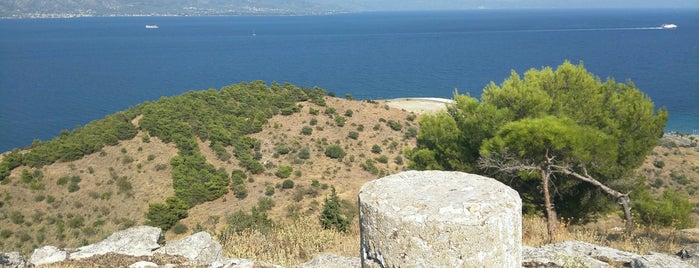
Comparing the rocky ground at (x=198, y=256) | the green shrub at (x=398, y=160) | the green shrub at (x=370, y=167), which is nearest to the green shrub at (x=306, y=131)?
the green shrub at (x=370, y=167)

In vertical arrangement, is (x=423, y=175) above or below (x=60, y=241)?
above

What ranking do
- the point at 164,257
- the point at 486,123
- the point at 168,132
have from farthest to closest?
the point at 168,132
the point at 486,123
the point at 164,257

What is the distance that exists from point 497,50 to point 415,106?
212 ft

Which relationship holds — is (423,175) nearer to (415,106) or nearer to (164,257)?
(164,257)

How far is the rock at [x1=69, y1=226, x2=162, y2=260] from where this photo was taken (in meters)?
7.87

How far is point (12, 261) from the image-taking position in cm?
788

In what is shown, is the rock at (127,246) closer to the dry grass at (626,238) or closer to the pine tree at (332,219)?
the pine tree at (332,219)

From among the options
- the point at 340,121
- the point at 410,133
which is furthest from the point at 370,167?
the point at 340,121

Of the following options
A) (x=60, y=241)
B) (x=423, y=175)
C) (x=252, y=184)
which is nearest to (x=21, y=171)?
(x=60, y=241)

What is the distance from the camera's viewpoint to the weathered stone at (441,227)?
3.56 metres

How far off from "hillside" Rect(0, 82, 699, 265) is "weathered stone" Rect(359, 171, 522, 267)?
463 inches

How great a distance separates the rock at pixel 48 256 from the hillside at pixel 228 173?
26.5ft

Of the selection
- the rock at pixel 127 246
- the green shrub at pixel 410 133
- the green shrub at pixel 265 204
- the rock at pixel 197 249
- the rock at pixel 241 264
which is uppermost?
the rock at pixel 241 264

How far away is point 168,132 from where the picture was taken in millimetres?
28516
